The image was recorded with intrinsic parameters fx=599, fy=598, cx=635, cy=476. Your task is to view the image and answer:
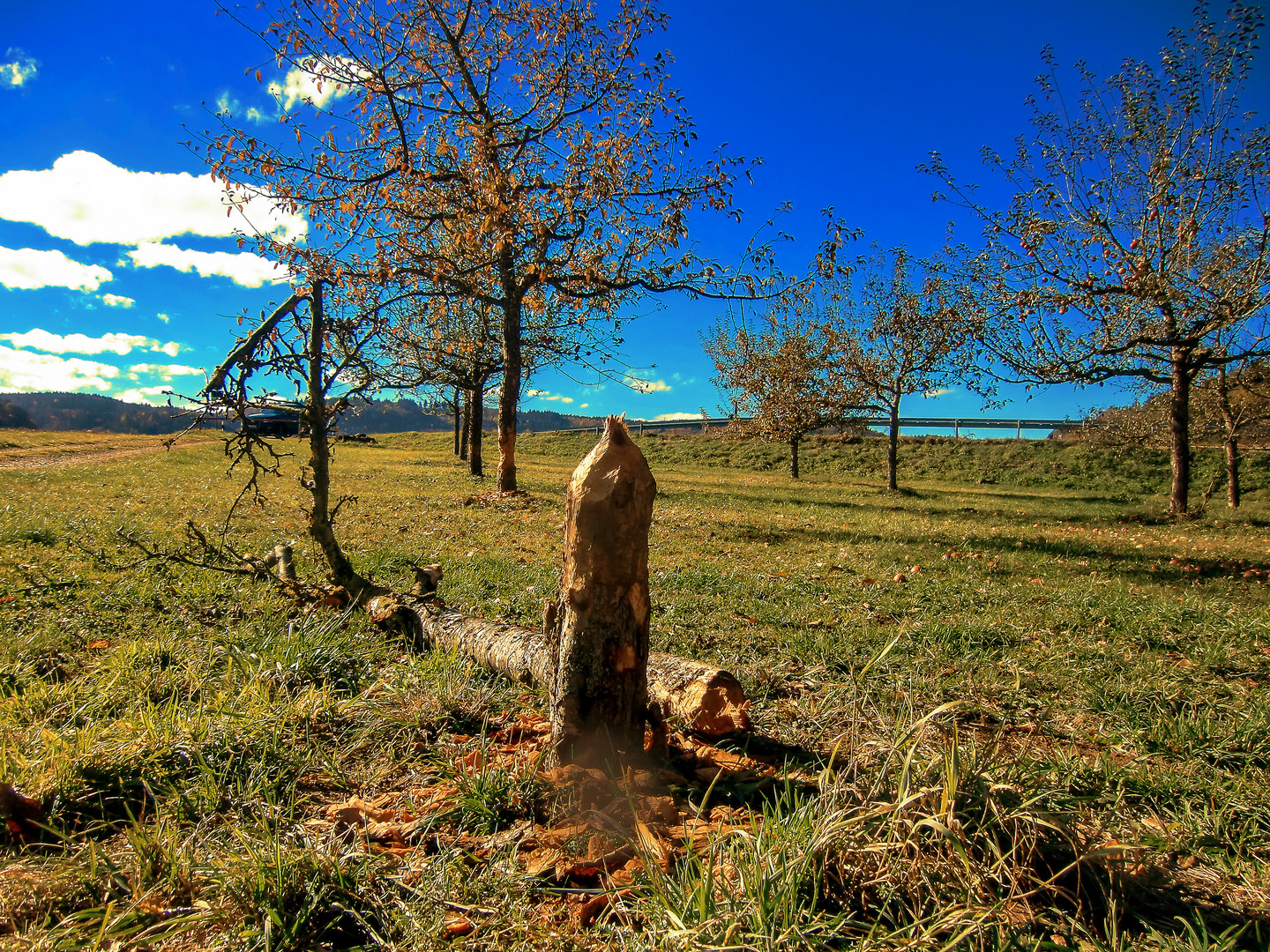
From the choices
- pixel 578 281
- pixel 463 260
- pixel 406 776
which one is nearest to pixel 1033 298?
pixel 578 281

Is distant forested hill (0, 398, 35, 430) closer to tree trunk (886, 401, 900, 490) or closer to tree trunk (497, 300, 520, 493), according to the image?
tree trunk (497, 300, 520, 493)

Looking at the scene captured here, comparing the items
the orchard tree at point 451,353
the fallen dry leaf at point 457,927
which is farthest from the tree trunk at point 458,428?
the fallen dry leaf at point 457,927

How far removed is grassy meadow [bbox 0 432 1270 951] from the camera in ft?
6.97

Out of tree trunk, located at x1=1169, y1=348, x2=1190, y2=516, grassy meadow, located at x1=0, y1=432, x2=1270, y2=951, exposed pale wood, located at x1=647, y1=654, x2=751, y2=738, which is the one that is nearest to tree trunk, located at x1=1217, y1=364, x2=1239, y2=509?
tree trunk, located at x1=1169, y1=348, x2=1190, y2=516

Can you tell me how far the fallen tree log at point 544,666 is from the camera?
3.62 m

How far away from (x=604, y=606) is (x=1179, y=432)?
67.9ft

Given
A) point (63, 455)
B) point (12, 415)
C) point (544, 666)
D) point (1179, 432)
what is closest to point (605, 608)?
point (544, 666)

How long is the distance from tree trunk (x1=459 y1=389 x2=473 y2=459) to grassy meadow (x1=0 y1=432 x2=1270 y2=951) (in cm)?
2263

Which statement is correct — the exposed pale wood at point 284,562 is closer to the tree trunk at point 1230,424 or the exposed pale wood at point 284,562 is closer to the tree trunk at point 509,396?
the tree trunk at point 509,396

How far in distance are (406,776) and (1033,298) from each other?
44.7 feet

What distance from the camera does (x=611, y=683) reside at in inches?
120

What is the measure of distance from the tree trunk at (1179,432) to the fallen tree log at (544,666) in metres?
17.3

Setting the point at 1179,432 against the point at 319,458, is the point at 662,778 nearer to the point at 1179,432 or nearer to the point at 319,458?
the point at 319,458

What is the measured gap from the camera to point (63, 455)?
2723cm
